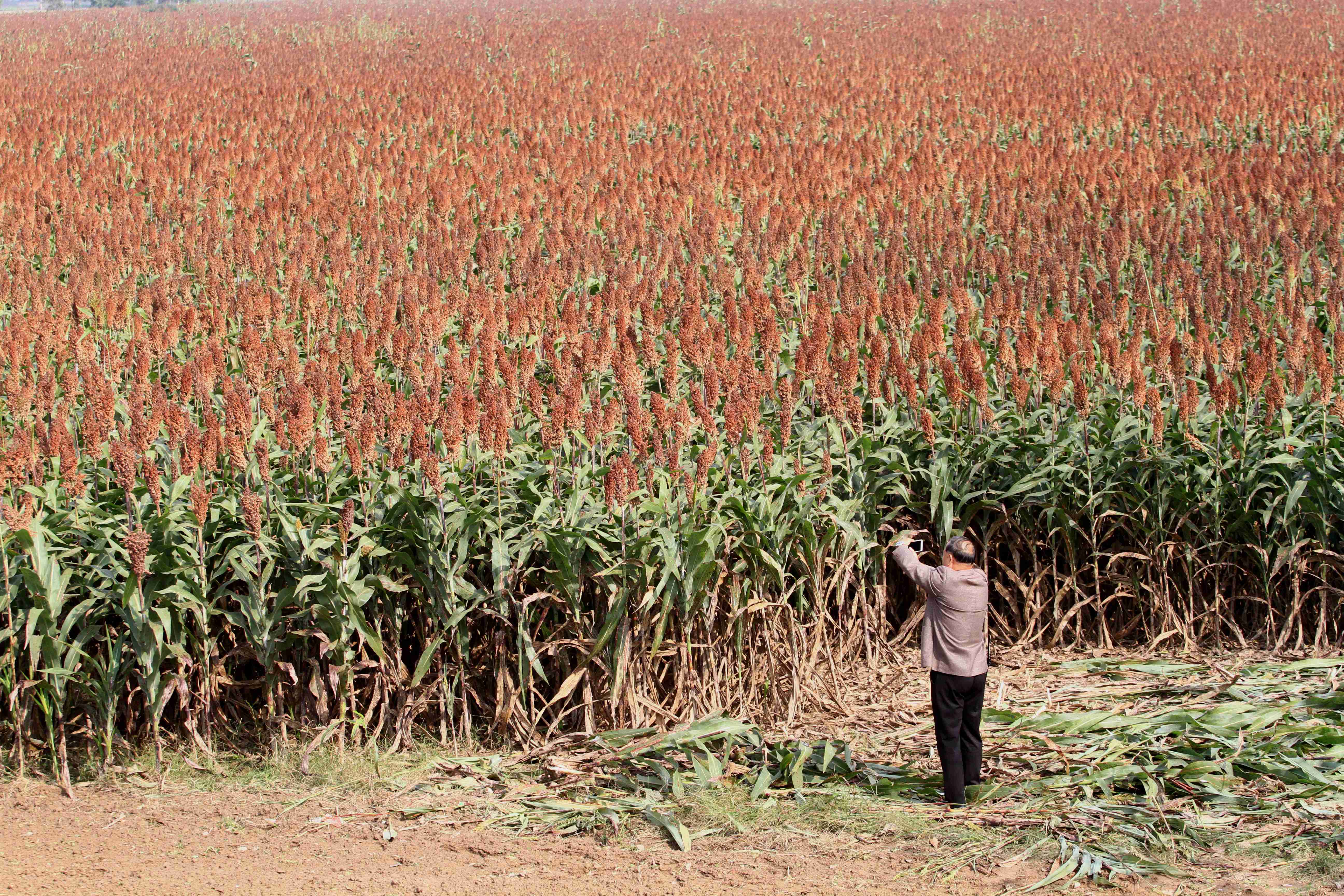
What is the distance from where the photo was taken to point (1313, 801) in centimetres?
435

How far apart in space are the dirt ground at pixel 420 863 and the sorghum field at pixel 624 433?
0.42 metres

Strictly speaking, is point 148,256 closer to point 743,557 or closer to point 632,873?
point 743,557

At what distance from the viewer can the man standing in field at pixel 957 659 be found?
178 inches

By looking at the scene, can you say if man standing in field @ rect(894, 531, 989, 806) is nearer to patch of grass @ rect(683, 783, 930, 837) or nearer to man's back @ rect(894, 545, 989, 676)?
man's back @ rect(894, 545, 989, 676)

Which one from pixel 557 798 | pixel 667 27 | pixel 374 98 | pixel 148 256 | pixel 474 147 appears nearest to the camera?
pixel 557 798

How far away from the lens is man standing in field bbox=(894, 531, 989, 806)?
4.52 metres

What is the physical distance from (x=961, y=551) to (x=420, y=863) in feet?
6.02

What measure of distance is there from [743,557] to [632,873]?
142 cm

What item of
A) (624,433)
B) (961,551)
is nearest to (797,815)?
(961,551)

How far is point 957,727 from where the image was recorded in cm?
454

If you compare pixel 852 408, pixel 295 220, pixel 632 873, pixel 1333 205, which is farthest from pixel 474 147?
pixel 632 873

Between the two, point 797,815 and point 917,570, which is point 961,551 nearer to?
point 917,570

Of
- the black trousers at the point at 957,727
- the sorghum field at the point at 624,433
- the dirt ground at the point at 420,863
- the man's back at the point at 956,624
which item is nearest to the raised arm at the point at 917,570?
the man's back at the point at 956,624

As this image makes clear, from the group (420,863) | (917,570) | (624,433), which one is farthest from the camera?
(624,433)
